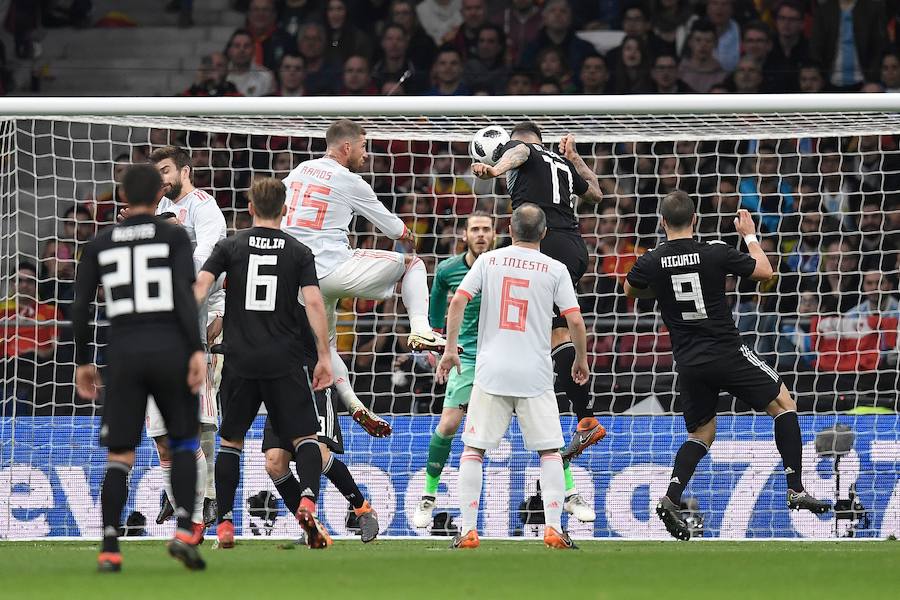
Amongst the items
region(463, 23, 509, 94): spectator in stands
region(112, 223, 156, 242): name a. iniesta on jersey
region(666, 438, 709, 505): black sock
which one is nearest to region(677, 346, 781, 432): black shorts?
region(666, 438, 709, 505): black sock

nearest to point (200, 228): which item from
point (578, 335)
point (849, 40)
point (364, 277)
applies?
point (364, 277)

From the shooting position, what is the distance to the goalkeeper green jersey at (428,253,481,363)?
10.0 metres

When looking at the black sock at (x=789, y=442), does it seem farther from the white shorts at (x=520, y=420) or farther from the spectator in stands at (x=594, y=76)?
the spectator in stands at (x=594, y=76)

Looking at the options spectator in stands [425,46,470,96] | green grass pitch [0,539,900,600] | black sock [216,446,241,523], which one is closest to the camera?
green grass pitch [0,539,900,600]

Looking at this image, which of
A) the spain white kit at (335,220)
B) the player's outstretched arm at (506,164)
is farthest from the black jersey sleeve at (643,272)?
the spain white kit at (335,220)

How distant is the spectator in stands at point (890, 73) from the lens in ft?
52.8

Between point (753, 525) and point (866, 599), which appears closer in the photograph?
point (866, 599)

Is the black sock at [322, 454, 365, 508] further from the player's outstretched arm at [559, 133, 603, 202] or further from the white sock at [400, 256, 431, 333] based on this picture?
the player's outstretched arm at [559, 133, 603, 202]

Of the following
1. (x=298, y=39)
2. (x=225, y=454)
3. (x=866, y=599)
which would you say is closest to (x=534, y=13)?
(x=298, y=39)

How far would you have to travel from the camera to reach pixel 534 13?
17.1 metres

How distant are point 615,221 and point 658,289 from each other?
437 centimetres

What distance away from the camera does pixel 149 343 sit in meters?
6.45

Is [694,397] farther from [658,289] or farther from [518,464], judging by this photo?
[518,464]

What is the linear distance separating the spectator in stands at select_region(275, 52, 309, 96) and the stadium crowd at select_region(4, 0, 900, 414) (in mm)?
21
